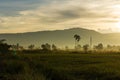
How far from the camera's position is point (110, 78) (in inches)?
1176

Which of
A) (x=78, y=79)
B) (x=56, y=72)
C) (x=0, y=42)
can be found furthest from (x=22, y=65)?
(x=0, y=42)

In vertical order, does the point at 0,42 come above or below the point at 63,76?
above

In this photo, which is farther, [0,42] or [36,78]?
[0,42]

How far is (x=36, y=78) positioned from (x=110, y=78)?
9.45 m

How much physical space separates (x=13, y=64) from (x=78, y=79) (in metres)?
8.05

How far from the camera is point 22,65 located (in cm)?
3316

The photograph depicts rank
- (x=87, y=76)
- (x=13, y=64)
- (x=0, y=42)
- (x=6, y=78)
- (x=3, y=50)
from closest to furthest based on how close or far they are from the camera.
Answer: (x=6, y=78), (x=87, y=76), (x=13, y=64), (x=3, y=50), (x=0, y=42)

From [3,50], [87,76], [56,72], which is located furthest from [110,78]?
[3,50]

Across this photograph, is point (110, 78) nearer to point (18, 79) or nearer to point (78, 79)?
point (78, 79)

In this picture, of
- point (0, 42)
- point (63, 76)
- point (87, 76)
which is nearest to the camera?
point (63, 76)

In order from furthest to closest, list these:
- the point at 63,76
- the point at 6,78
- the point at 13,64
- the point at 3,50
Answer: the point at 3,50
the point at 13,64
the point at 63,76
the point at 6,78

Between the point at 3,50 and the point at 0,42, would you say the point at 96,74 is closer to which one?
the point at 3,50

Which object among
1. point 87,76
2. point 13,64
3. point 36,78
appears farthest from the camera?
point 13,64

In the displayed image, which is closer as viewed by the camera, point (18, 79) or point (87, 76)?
point (18, 79)
